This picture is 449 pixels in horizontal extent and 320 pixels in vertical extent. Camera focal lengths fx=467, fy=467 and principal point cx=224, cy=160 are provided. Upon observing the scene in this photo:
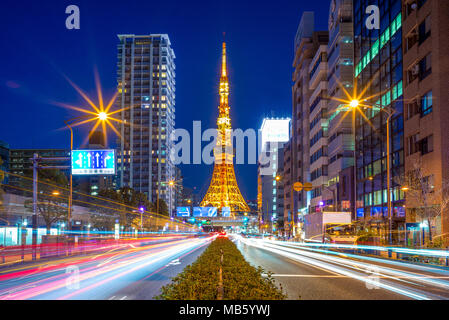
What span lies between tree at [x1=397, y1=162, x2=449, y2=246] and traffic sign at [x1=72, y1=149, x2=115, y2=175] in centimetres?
2235

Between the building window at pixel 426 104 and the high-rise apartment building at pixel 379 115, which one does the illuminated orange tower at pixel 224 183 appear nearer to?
the high-rise apartment building at pixel 379 115

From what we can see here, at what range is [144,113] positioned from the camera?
174m

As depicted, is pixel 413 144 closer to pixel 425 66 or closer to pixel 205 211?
pixel 425 66

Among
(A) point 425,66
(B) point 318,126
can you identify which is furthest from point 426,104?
(B) point 318,126

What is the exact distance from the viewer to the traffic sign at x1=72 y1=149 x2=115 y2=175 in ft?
94.8

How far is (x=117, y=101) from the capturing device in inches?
6978

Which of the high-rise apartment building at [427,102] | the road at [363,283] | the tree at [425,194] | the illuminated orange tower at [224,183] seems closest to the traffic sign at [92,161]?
the road at [363,283]

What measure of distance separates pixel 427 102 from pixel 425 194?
27.3 feet

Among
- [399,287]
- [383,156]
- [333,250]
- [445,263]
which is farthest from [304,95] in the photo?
[399,287]

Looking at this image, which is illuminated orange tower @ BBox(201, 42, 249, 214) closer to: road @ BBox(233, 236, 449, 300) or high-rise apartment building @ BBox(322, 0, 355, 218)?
high-rise apartment building @ BBox(322, 0, 355, 218)

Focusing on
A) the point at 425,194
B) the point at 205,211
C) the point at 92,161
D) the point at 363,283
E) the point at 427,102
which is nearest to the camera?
the point at 363,283

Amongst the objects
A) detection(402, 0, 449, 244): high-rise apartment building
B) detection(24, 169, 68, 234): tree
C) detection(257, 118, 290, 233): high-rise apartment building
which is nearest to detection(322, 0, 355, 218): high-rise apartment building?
detection(402, 0, 449, 244): high-rise apartment building
